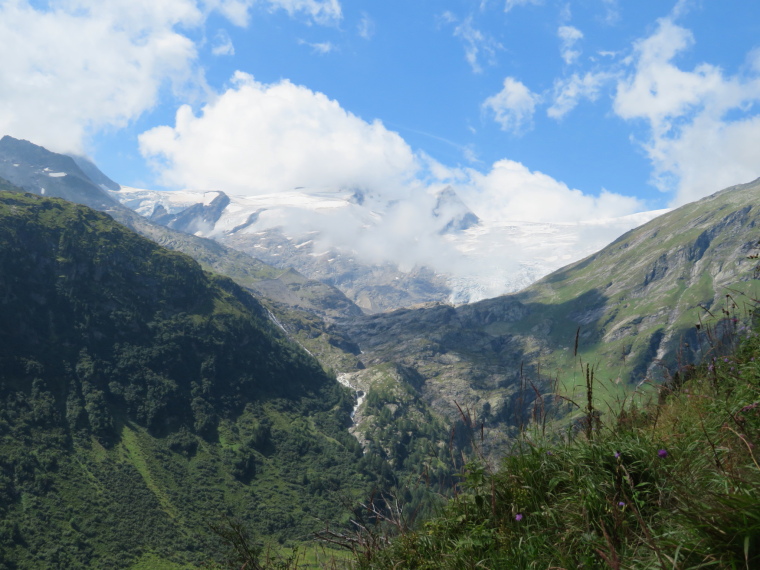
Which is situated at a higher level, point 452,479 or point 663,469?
point 663,469

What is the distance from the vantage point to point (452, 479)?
26.1 feet

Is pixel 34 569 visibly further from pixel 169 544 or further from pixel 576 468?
pixel 576 468

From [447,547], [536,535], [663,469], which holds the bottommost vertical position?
[447,547]

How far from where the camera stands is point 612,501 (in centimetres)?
497

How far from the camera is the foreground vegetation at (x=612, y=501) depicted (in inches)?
144

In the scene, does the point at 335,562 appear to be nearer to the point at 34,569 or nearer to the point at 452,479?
the point at 452,479

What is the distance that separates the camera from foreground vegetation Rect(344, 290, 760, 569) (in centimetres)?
366

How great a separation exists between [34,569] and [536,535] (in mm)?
204917

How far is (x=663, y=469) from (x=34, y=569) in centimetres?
20604

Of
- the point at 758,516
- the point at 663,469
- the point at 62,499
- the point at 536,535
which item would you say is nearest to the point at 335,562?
the point at 536,535

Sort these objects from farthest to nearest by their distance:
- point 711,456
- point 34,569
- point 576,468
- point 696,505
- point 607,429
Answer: point 34,569 < point 607,429 < point 576,468 < point 711,456 < point 696,505

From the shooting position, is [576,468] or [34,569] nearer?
[576,468]

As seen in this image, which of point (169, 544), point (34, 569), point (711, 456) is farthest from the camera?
point (169, 544)

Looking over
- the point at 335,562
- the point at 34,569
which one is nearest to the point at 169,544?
the point at 34,569
